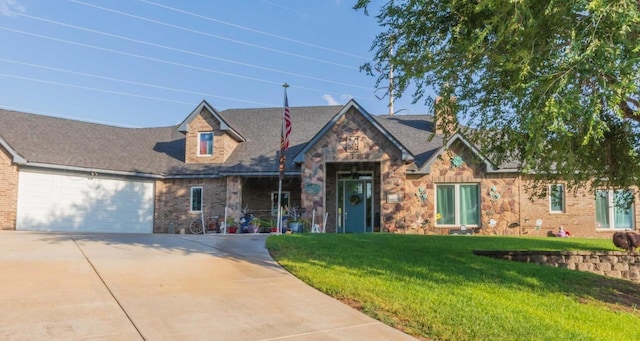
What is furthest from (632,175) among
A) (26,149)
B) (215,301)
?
(26,149)

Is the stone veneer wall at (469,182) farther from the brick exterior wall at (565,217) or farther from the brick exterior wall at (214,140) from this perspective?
the brick exterior wall at (214,140)

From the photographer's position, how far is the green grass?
509cm

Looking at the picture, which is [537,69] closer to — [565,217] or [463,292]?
[463,292]

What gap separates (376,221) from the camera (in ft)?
63.9

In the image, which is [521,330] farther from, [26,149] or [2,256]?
[26,149]

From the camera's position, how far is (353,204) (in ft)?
65.1

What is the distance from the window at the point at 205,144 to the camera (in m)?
21.7

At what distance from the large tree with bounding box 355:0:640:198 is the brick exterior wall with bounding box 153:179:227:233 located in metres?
13.3

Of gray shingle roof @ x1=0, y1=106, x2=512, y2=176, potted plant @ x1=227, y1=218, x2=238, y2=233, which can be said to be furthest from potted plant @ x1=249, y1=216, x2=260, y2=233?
A: gray shingle roof @ x1=0, y1=106, x2=512, y2=176

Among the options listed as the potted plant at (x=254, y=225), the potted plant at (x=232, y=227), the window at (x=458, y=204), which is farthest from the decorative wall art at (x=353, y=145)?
the potted plant at (x=232, y=227)

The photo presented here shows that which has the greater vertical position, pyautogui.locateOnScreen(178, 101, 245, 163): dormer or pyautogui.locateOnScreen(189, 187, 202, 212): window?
pyautogui.locateOnScreen(178, 101, 245, 163): dormer

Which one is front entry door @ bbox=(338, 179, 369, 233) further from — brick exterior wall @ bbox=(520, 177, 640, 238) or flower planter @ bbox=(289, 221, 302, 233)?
brick exterior wall @ bbox=(520, 177, 640, 238)

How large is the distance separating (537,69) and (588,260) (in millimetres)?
7413

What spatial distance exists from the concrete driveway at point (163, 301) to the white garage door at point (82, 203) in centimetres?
1094
